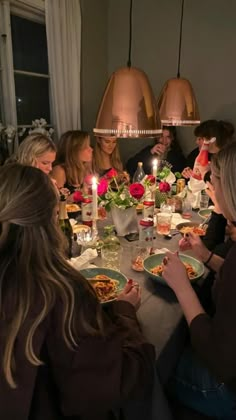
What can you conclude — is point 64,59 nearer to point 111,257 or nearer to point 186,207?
point 186,207

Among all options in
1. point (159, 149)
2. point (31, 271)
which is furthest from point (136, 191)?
point (159, 149)

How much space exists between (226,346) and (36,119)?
9.21 feet

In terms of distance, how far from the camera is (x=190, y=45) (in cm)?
342

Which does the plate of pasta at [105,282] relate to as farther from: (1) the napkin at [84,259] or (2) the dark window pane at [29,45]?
(2) the dark window pane at [29,45]

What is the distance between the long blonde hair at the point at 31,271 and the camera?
2.12 feet

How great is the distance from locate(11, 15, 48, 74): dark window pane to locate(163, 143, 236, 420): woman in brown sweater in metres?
2.42

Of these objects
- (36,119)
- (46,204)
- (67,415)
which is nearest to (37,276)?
(46,204)

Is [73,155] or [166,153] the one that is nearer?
[73,155]

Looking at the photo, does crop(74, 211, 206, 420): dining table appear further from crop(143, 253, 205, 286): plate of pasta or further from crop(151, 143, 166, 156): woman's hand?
crop(151, 143, 166, 156): woman's hand

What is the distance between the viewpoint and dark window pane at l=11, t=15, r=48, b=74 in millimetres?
2797

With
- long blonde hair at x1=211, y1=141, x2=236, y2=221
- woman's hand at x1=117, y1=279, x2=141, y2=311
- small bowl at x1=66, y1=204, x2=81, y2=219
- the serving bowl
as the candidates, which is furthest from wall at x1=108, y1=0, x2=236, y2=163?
woman's hand at x1=117, y1=279, x2=141, y2=311

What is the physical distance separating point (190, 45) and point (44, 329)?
3560 mm

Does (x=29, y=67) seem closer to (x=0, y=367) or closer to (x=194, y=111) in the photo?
(x=194, y=111)

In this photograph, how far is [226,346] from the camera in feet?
2.72
